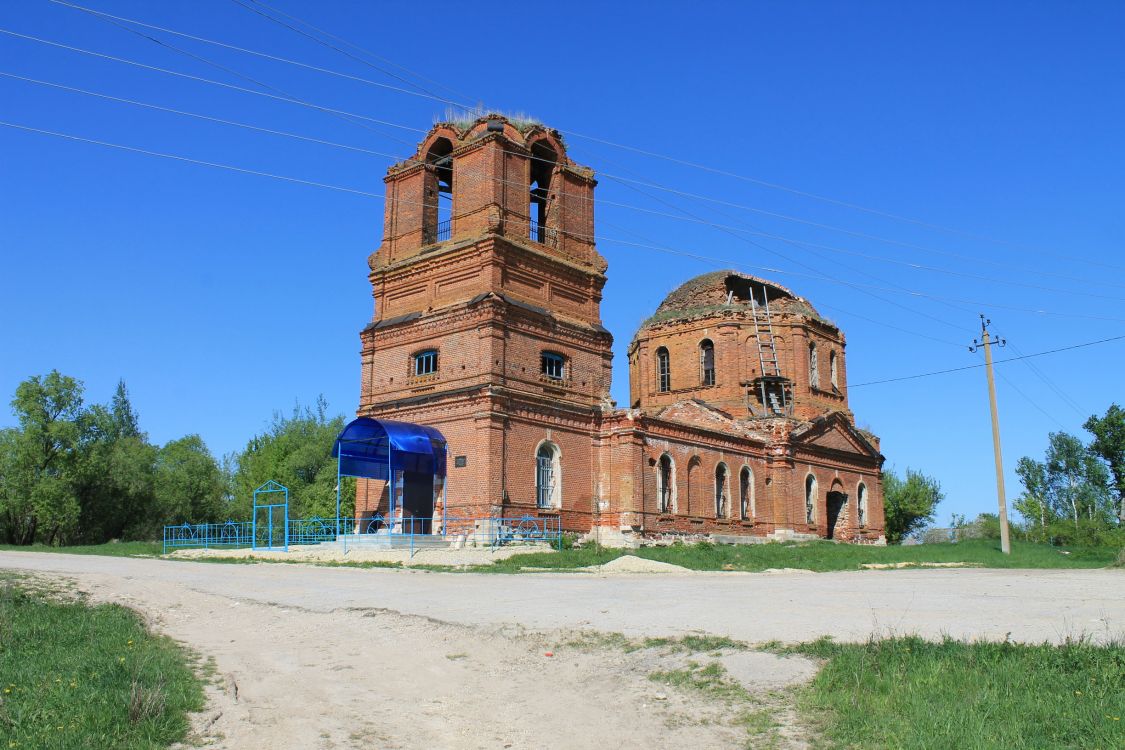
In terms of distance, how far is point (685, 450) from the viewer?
107 ft

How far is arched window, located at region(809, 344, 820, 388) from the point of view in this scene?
41344 millimetres

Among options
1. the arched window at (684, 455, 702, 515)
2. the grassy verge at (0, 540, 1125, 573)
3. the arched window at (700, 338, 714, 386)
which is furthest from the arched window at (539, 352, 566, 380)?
the arched window at (700, 338, 714, 386)

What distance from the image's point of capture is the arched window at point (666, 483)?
1230 inches

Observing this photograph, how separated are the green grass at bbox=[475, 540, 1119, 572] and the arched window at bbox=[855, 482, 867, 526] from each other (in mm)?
8108

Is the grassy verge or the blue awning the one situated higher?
the blue awning

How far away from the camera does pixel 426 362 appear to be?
30.0 meters

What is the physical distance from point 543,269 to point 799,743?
24364 mm

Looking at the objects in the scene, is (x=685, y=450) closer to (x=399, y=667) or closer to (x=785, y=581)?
(x=785, y=581)

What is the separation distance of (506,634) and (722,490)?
24382 millimetres

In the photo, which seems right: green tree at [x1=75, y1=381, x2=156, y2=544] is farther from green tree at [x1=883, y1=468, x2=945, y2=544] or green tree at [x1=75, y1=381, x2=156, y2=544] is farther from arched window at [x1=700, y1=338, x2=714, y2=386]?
green tree at [x1=883, y1=468, x2=945, y2=544]

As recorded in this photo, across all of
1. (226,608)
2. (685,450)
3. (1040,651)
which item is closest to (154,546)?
(685,450)

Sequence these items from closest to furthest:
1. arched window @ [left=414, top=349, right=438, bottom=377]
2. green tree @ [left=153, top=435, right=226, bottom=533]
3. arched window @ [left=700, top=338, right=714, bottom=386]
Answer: arched window @ [left=414, top=349, right=438, bottom=377] → arched window @ [left=700, top=338, right=714, bottom=386] → green tree @ [left=153, top=435, right=226, bottom=533]

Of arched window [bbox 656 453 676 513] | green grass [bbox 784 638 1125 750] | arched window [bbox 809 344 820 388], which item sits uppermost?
arched window [bbox 809 344 820 388]

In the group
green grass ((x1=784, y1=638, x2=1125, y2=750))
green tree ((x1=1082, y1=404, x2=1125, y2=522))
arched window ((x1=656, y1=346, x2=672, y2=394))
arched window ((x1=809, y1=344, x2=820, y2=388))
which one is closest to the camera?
green grass ((x1=784, y1=638, x2=1125, y2=750))
